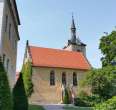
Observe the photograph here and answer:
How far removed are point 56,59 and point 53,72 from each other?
10.8 feet

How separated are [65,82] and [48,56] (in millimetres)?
5535

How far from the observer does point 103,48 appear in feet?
108

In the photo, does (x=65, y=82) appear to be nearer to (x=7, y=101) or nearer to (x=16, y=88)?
(x=16, y=88)

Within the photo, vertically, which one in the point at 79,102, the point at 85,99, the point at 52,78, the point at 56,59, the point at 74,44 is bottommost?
the point at 79,102

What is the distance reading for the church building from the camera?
42.6m

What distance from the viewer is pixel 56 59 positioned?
154 feet

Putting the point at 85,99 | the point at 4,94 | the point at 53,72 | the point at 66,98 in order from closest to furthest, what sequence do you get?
the point at 4,94
the point at 66,98
the point at 85,99
the point at 53,72

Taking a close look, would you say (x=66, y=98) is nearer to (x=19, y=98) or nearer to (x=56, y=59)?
(x=56, y=59)

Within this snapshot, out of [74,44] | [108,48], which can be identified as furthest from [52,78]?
[74,44]

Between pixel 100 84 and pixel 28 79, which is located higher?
pixel 28 79

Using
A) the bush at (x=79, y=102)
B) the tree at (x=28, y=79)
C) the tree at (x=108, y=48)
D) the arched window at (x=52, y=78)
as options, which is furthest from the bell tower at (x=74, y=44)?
the tree at (x=108, y=48)

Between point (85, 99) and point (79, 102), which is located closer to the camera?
point (79, 102)

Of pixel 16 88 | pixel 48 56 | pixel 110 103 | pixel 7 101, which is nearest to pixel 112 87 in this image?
pixel 48 56

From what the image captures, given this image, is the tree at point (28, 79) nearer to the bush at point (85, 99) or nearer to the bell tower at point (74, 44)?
the bush at point (85, 99)
